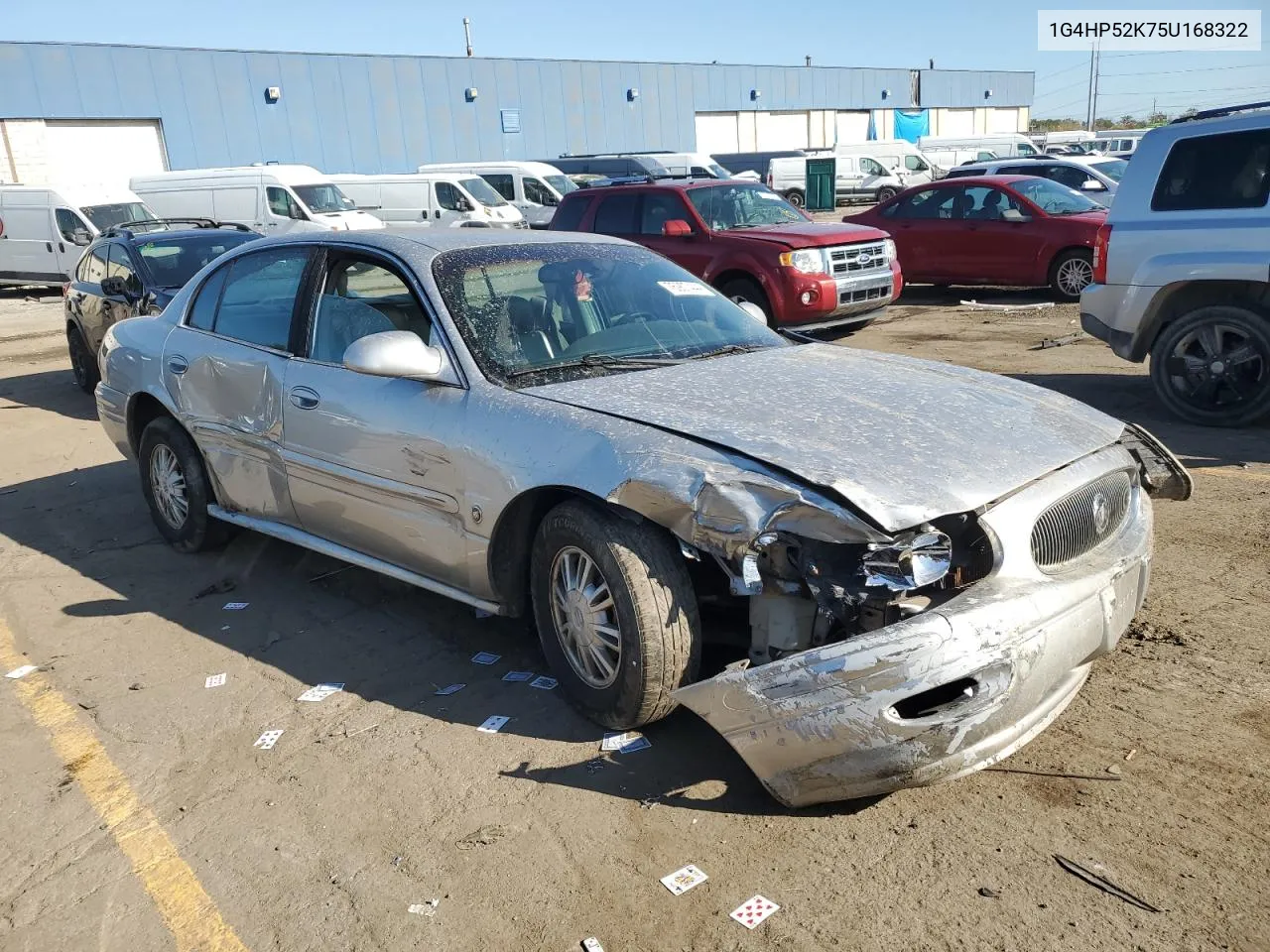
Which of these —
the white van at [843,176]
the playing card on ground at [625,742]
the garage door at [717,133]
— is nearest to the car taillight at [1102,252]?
the playing card on ground at [625,742]

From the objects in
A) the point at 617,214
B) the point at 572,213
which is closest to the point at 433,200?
the point at 572,213

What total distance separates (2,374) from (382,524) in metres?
10.9

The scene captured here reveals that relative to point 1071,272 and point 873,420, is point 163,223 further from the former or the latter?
point 873,420

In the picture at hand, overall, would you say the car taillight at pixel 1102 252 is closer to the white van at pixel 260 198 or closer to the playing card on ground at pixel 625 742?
the playing card on ground at pixel 625 742

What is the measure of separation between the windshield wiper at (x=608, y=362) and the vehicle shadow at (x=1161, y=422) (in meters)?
3.81

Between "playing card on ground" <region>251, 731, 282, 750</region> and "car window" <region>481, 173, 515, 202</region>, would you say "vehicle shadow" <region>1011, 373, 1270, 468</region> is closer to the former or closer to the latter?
"playing card on ground" <region>251, 731, 282, 750</region>

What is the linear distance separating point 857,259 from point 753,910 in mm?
9459

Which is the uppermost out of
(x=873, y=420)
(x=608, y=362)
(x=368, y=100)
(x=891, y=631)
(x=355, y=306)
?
(x=368, y=100)

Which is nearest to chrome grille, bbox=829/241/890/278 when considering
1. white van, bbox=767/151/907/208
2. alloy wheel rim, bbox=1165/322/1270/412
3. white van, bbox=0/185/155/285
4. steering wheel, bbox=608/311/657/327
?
alloy wheel rim, bbox=1165/322/1270/412

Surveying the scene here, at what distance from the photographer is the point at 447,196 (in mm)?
23469

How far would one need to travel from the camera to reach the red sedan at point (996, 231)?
13523 mm

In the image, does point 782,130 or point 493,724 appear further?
point 782,130

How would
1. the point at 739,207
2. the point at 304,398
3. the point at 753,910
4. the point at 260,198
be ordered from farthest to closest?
the point at 260,198 < the point at 739,207 < the point at 304,398 < the point at 753,910

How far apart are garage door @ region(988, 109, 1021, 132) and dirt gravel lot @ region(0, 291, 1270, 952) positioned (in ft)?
233
